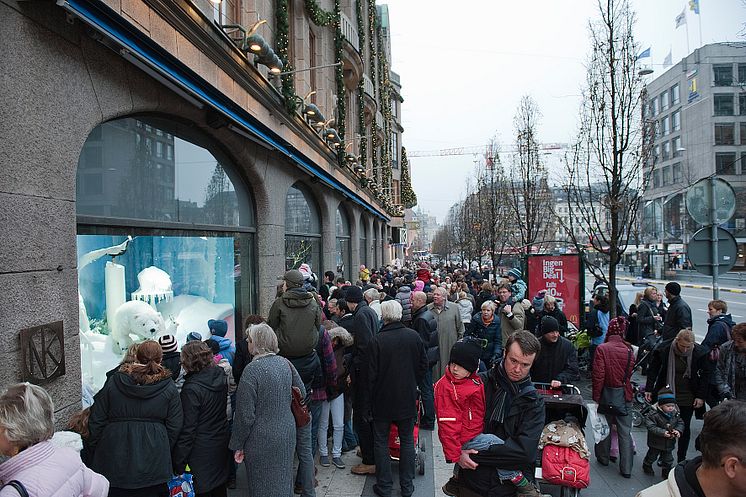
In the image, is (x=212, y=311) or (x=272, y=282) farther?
(x=272, y=282)

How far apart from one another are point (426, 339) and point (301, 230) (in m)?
7.77

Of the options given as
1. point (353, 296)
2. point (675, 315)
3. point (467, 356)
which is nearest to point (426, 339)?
point (353, 296)

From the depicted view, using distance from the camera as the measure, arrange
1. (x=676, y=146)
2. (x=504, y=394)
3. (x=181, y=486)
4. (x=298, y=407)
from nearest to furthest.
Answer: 1. (x=504, y=394)
2. (x=181, y=486)
3. (x=298, y=407)
4. (x=676, y=146)

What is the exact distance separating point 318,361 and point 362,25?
22770mm

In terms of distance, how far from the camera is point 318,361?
18.3 ft

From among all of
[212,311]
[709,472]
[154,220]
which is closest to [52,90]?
[154,220]

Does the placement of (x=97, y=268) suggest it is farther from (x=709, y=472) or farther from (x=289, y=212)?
(x=289, y=212)

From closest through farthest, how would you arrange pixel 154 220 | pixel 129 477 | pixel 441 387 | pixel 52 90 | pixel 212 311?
pixel 129 477
pixel 441 387
pixel 52 90
pixel 154 220
pixel 212 311

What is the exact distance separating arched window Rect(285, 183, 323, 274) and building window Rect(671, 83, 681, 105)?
58.2m

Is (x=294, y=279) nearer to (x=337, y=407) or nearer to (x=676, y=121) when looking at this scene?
(x=337, y=407)

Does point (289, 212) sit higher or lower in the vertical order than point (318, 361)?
higher

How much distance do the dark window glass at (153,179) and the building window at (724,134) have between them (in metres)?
57.7

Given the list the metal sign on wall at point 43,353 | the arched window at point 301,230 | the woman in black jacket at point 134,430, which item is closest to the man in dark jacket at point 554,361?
the woman in black jacket at point 134,430

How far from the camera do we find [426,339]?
23.0 feet
